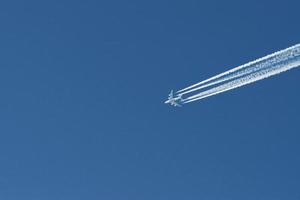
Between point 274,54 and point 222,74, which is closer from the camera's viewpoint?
point 274,54

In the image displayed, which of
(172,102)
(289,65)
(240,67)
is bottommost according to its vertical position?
(289,65)

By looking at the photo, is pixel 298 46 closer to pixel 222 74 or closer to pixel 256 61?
pixel 256 61

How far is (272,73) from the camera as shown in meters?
53.4

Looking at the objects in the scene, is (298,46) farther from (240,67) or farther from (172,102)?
(172,102)

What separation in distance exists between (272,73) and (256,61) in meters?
3.83

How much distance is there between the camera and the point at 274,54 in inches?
2131

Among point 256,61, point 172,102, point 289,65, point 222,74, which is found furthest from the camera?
point 172,102

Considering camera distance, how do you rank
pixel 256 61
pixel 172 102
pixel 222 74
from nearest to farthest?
pixel 256 61, pixel 222 74, pixel 172 102

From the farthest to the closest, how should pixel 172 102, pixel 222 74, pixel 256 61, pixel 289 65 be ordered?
pixel 172 102, pixel 222 74, pixel 256 61, pixel 289 65

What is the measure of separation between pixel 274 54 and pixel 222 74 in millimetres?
8168

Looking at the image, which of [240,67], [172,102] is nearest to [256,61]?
[240,67]

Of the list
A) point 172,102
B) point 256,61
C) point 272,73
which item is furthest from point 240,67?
point 172,102

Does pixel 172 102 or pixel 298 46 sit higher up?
pixel 172 102

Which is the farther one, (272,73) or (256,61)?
(256,61)
